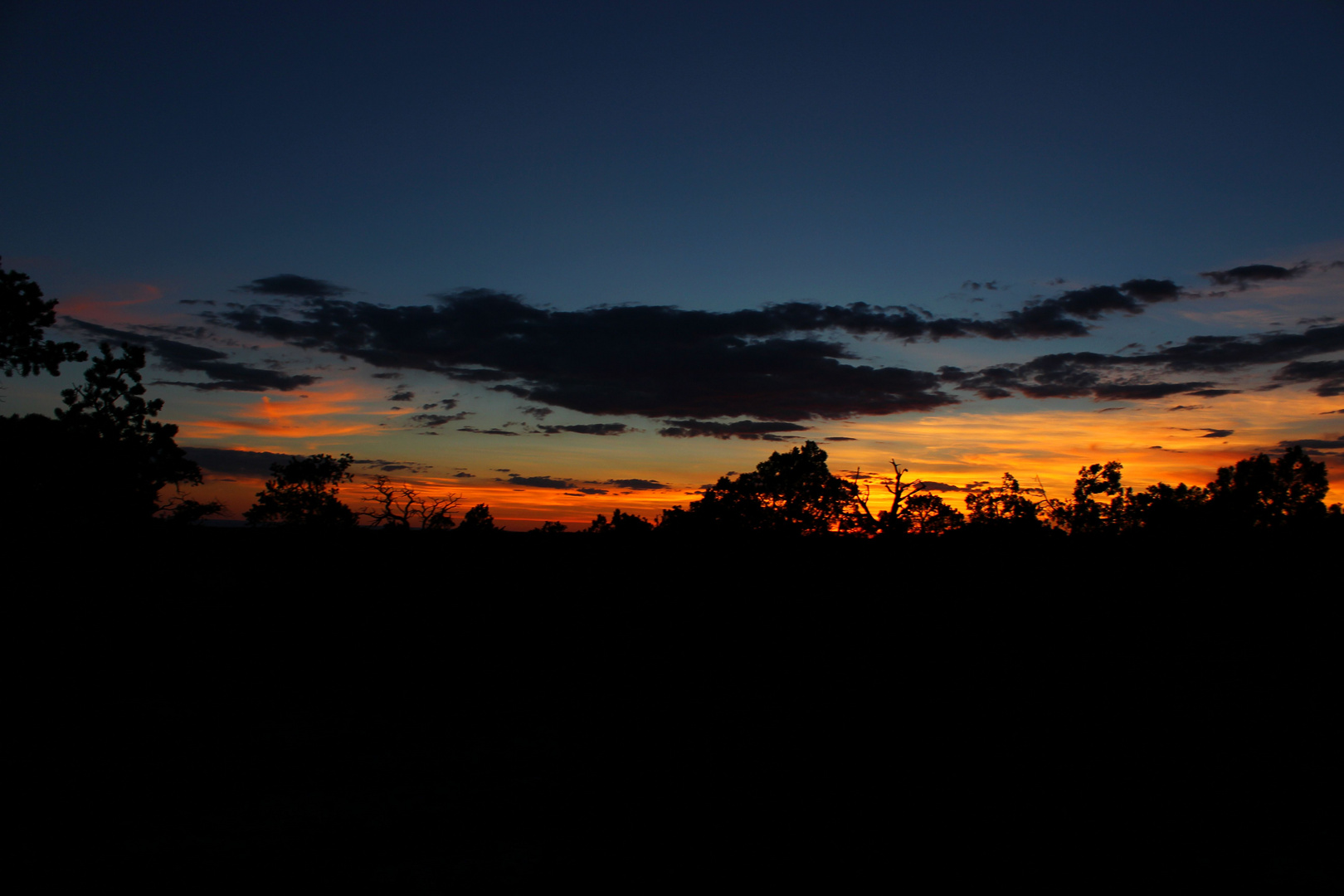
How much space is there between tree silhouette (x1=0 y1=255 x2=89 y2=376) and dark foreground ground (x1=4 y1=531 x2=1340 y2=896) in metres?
3.55

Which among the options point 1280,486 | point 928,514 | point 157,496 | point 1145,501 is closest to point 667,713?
point 157,496

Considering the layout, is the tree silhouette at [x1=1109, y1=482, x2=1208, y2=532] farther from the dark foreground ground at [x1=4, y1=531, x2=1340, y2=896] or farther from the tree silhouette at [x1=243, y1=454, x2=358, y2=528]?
the tree silhouette at [x1=243, y1=454, x2=358, y2=528]

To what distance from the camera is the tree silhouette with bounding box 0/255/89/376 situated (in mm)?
13562

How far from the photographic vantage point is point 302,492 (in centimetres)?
5700

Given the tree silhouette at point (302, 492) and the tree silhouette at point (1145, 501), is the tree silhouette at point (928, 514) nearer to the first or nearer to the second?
the tree silhouette at point (1145, 501)

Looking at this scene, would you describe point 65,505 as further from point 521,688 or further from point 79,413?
point 521,688

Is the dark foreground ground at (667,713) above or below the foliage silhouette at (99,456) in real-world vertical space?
below

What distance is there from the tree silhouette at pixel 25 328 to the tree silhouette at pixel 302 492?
42370 millimetres

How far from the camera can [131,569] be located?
15.5 meters

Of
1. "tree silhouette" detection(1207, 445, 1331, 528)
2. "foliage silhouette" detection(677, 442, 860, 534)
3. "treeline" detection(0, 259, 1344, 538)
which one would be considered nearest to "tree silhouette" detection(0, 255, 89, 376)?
"treeline" detection(0, 259, 1344, 538)

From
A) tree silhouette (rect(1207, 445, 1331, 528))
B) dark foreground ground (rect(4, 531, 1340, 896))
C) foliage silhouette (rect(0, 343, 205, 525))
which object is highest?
Result: tree silhouette (rect(1207, 445, 1331, 528))

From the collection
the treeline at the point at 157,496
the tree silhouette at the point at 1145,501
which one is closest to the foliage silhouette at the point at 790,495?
the treeline at the point at 157,496

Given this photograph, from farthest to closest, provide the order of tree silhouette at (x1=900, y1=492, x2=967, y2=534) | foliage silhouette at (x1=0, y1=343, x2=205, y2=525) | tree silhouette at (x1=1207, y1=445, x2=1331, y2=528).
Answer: tree silhouette at (x1=1207, y1=445, x2=1331, y2=528), tree silhouette at (x1=900, y1=492, x2=967, y2=534), foliage silhouette at (x1=0, y1=343, x2=205, y2=525)

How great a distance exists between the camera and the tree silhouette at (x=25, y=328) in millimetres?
13562
